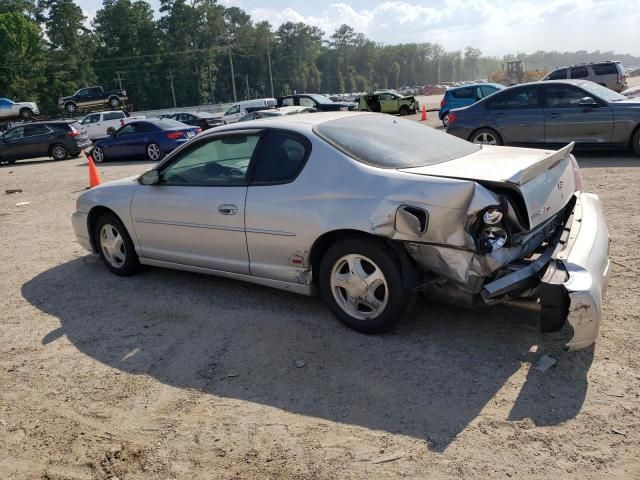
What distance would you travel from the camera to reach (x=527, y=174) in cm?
351

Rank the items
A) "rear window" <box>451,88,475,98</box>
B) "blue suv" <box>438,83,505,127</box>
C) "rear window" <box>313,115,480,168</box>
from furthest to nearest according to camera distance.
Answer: "rear window" <box>451,88,475,98</box> → "blue suv" <box>438,83,505,127</box> → "rear window" <box>313,115,480,168</box>

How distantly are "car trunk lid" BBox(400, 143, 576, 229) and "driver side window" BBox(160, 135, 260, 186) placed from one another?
1448mm

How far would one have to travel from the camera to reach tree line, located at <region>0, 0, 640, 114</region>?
266ft

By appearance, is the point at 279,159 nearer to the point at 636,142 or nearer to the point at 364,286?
the point at 364,286

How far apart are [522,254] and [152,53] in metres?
104

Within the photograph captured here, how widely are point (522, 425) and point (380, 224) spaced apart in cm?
145

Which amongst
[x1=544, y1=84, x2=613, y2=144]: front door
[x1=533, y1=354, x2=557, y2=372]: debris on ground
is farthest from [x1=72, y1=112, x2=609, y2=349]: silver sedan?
[x1=544, y1=84, x2=613, y2=144]: front door

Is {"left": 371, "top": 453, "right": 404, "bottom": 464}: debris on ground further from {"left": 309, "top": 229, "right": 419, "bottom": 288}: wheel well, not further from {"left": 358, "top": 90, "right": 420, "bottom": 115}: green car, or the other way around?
{"left": 358, "top": 90, "right": 420, "bottom": 115}: green car

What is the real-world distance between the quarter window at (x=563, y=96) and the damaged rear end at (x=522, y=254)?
7.19m

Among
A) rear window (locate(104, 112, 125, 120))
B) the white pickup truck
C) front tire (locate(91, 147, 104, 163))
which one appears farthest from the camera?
rear window (locate(104, 112, 125, 120))

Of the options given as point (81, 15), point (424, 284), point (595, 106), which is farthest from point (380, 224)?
point (81, 15)

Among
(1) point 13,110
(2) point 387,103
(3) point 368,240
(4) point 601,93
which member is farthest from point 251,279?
(1) point 13,110

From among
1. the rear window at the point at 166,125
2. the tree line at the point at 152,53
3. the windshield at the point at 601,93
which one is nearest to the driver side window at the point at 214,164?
the windshield at the point at 601,93

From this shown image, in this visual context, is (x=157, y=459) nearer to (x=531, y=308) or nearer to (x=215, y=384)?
(x=215, y=384)
